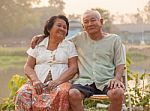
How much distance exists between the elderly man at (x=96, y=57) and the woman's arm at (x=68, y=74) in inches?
2.6

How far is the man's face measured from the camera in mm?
3086

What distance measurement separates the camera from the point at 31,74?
10.2ft

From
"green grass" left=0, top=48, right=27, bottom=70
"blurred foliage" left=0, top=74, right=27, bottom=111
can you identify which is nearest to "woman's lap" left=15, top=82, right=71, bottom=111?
"blurred foliage" left=0, top=74, right=27, bottom=111

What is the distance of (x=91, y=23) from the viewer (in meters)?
3.08

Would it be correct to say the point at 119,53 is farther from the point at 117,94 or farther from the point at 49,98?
the point at 49,98

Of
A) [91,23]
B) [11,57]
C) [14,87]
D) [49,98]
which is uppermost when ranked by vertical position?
[91,23]

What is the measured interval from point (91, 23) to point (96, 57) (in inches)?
11.0

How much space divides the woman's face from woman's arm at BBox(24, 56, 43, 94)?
0.28 metres

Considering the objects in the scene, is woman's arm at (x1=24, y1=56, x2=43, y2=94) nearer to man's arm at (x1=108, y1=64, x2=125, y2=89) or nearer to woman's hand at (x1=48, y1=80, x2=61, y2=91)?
woman's hand at (x1=48, y1=80, x2=61, y2=91)

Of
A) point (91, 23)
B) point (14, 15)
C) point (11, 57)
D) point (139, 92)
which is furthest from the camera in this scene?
point (14, 15)

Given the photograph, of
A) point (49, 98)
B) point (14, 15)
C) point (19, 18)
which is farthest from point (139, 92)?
point (14, 15)

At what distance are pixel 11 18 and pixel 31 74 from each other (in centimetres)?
1604

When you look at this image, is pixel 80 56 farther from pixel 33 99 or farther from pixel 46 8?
pixel 46 8

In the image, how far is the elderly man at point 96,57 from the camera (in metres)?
3.05
